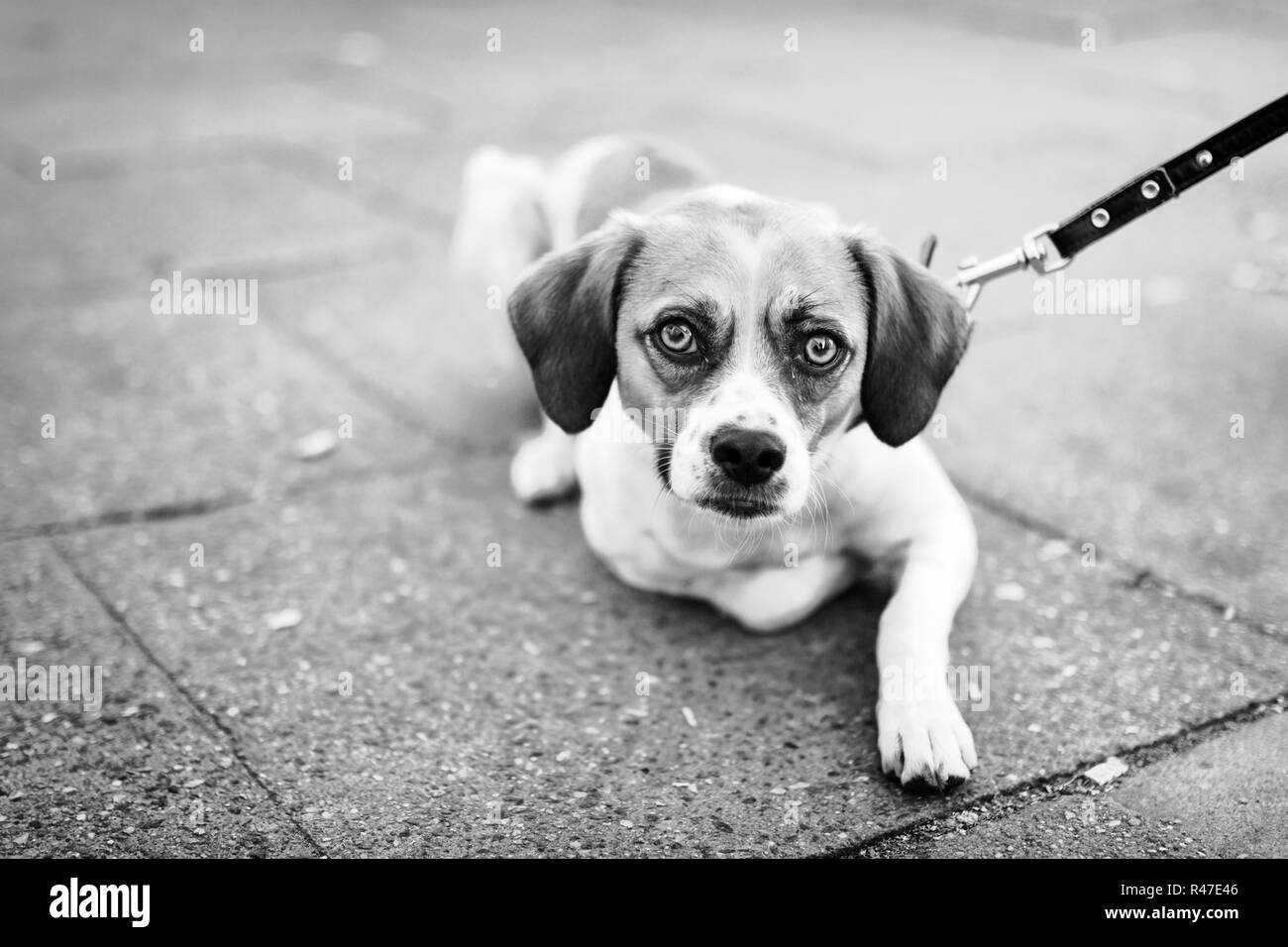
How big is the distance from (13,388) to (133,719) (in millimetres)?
2400

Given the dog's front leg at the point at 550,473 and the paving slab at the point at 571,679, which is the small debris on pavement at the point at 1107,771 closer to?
the paving slab at the point at 571,679

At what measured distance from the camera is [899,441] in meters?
3.46

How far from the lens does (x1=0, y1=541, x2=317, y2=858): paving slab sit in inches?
115

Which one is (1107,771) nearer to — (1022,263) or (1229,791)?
(1229,791)

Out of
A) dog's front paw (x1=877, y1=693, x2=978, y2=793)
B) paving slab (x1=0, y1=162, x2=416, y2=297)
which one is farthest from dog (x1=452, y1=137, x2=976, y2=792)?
paving slab (x1=0, y1=162, x2=416, y2=297)

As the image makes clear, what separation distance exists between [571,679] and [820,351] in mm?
1089

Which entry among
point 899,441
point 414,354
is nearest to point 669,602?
point 899,441

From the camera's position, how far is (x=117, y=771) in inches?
124

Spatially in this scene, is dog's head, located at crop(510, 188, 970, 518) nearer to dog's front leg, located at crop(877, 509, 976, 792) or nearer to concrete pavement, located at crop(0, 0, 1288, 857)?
dog's front leg, located at crop(877, 509, 976, 792)

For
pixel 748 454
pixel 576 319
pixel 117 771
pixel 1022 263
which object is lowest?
pixel 117 771

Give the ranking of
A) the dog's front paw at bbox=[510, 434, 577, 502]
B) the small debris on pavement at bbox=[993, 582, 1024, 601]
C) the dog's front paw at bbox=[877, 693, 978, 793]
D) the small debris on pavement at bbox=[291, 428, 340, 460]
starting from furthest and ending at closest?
the small debris on pavement at bbox=[291, 428, 340, 460]
the dog's front paw at bbox=[510, 434, 577, 502]
the small debris on pavement at bbox=[993, 582, 1024, 601]
the dog's front paw at bbox=[877, 693, 978, 793]

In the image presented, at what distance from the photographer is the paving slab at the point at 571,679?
306 centimetres

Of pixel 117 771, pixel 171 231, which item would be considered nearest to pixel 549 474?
pixel 117 771

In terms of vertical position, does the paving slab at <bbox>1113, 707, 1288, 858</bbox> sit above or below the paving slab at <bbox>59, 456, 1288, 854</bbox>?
above
